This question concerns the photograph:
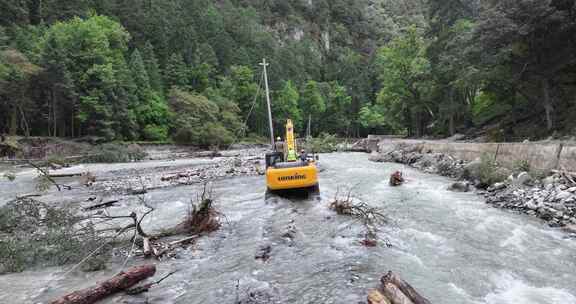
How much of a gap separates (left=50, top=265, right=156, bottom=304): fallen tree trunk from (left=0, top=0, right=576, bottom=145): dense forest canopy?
1308 centimetres

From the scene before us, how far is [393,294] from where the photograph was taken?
3.58 metres

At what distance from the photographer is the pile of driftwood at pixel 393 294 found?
3.48 meters

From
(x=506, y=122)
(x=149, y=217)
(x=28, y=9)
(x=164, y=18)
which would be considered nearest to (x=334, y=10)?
(x=164, y=18)

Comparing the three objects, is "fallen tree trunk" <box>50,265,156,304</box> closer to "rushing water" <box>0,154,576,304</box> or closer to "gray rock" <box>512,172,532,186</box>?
"rushing water" <box>0,154,576,304</box>

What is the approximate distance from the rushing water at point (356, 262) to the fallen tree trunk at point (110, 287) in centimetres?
21

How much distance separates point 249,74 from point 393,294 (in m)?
65.4

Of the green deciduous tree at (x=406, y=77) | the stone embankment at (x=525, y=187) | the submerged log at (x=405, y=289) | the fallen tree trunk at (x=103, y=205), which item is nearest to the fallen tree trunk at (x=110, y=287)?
the submerged log at (x=405, y=289)

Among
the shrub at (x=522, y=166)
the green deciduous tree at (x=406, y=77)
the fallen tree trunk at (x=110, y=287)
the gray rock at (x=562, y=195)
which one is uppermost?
the green deciduous tree at (x=406, y=77)

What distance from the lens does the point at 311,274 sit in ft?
17.2

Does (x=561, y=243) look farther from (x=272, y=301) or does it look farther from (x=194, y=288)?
(x=194, y=288)

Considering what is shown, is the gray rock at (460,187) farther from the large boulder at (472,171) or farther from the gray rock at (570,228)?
the gray rock at (570,228)

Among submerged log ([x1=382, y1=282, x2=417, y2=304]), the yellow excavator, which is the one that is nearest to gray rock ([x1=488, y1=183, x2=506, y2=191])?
the yellow excavator

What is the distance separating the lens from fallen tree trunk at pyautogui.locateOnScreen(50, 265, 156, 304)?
162 inches

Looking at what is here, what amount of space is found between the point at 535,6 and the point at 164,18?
66.2m
